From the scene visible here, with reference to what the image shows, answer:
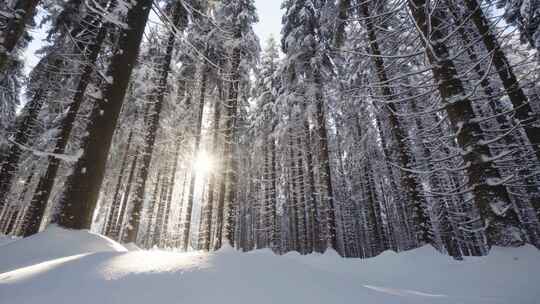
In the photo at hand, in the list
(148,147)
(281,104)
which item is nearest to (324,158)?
(281,104)

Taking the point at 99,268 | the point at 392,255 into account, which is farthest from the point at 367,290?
the point at 392,255

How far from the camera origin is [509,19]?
892 centimetres

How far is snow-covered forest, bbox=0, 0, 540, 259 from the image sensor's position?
389cm

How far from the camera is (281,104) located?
53.6 feet

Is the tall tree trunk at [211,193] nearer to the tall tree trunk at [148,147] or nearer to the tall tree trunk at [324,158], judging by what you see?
the tall tree trunk at [148,147]

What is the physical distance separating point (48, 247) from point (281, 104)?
1382cm

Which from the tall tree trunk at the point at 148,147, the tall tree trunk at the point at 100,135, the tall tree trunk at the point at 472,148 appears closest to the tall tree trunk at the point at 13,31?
the tall tree trunk at the point at 100,135

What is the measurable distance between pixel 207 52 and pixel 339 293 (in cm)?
1423

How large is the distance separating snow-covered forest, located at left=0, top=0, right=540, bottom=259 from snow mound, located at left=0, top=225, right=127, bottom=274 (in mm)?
234

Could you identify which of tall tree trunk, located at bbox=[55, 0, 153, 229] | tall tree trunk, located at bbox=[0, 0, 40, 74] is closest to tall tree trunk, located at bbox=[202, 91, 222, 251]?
tall tree trunk, located at bbox=[55, 0, 153, 229]

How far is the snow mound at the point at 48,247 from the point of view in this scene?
360cm

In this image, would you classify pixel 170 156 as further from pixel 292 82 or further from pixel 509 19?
pixel 509 19

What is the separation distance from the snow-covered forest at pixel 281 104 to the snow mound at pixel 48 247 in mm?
234

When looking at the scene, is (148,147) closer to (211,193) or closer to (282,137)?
(211,193)
